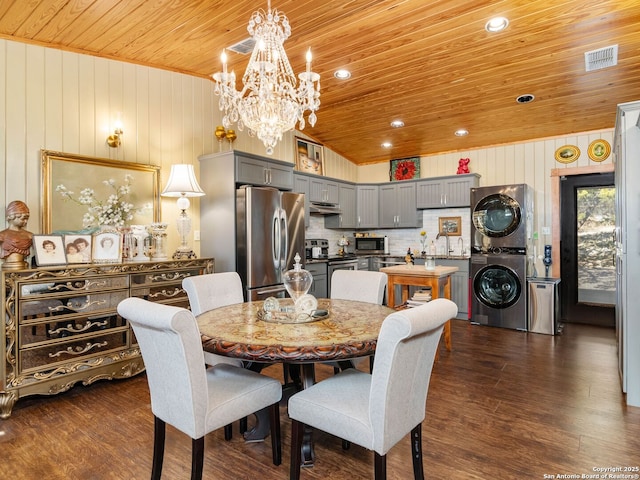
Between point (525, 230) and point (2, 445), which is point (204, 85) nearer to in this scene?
point (2, 445)

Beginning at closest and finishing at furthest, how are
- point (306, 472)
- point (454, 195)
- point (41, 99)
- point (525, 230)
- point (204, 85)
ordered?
1. point (306, 472)
2. point (41, 99)
3. point (204, 85)
4. point (525, 230)
5. point (454, 195)

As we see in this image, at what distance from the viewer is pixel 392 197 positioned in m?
6.36

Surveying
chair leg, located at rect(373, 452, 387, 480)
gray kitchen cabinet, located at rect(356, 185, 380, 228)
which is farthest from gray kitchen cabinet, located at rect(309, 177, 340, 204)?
chair leg, located at rect(373, 452, 387, 480)

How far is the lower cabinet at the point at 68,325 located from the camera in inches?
102

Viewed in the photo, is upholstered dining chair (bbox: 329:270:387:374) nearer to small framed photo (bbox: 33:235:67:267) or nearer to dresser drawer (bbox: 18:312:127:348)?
dresser drawer (bbox: 18:312:127:348)

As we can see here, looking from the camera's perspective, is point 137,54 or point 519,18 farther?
point 137,54

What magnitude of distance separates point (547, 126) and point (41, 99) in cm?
552

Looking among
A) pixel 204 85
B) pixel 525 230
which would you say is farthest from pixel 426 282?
pixel 204 85

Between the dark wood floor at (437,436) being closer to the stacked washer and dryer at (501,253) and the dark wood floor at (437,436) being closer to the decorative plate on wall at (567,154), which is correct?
the stacked washer and dryer at (501,253)

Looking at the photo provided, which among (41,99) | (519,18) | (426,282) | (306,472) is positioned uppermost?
(519,18)

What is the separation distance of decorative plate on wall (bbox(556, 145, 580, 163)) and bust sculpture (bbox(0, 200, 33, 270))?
594cm

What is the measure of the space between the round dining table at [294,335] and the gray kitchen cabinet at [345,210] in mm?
3868

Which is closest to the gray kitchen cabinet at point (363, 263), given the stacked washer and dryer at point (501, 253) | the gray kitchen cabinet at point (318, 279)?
the gray kitchen cabinet at point (318, 279)

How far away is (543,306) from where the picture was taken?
4.64 metres
